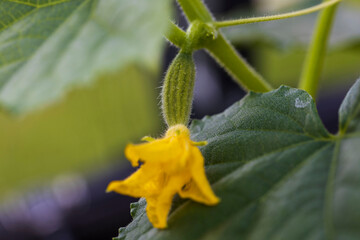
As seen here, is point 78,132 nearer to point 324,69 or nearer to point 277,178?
point 324,69

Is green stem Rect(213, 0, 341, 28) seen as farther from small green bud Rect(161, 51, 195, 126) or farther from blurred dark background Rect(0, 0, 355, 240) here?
blurred dark background Rect(0, 0, 355, 240)

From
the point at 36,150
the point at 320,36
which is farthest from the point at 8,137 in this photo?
the point at 320,36

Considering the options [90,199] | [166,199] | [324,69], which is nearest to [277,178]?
[166,199]

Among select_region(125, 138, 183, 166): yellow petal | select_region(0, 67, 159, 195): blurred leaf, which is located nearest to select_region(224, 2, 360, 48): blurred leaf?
select_region(125, 138, 183, 166): yellow petal

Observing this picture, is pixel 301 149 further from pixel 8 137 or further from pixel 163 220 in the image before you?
pixel 8 137

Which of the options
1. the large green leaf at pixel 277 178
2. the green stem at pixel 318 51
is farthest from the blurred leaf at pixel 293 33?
the large green leaf at pixel 277 178
